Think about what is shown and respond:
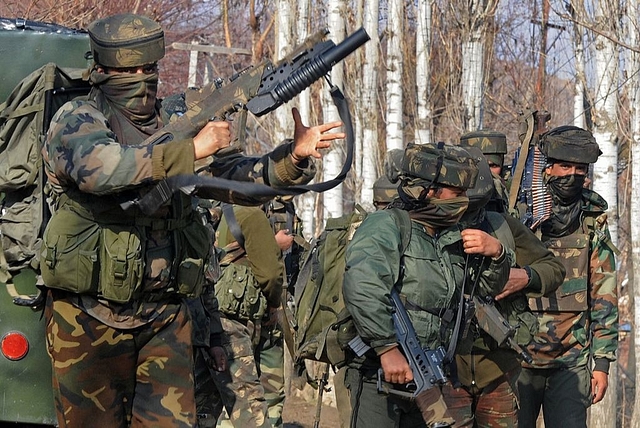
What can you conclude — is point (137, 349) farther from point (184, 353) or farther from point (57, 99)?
point (57, 99)

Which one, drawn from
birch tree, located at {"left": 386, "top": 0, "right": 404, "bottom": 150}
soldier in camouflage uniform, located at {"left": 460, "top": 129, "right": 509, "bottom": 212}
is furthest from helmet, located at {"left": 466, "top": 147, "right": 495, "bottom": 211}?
birch tree, located at {"left": 386, "top": 0, "right": 404, "bottom": 150}

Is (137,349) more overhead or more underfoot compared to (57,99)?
more underfoot

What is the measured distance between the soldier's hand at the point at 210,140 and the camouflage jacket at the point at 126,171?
37 mm

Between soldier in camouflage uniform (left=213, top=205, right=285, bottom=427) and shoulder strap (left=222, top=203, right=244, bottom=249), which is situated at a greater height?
shoulder strap (left=222, top=203, right=244, bottom=249)

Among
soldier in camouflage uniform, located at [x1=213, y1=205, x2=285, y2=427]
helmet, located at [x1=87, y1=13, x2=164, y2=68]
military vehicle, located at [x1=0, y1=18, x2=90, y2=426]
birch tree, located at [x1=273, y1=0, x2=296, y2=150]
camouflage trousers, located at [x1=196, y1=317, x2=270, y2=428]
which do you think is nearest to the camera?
helmet, located at [x1=87, y1=13, x2=164, y2=68]

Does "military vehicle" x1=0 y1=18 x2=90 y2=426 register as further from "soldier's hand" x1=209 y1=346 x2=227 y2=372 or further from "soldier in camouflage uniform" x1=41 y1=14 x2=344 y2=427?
"soldier's hand" x1=209 y1=346 x2=227 y2=372

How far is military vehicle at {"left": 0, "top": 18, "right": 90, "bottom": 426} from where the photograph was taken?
5262 mm

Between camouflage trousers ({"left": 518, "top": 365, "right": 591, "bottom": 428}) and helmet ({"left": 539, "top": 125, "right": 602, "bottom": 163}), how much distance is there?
1.31 m

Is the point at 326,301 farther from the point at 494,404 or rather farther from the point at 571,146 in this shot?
the point at 571,146

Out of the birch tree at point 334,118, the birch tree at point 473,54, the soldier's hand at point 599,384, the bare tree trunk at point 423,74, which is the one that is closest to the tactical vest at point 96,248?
the soldier's hand at point 599,384

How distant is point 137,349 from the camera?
194 inches

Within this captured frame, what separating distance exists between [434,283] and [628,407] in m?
7.78

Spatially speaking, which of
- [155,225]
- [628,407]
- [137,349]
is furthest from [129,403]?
[628,407]

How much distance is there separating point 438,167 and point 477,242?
0.41m
